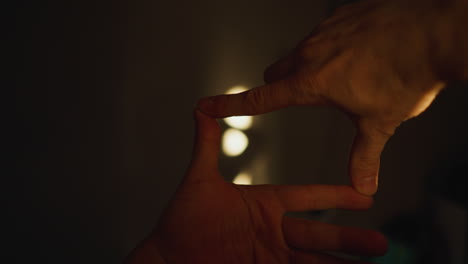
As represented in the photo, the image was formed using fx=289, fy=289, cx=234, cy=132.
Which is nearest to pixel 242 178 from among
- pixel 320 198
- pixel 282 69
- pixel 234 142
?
pixel 234 142

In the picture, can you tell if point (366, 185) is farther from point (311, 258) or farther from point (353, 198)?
Answer: point (311, 258)

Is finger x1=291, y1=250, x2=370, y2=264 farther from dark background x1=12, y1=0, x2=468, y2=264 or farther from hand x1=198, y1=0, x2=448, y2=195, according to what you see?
dark background x1=12, y1=0, x2=468, y2=264

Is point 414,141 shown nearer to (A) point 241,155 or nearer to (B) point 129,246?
(A) point 241,155

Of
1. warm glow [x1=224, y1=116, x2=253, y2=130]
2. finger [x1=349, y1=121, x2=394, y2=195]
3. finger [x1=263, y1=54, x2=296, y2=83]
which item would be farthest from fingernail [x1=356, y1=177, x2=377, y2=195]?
warm glow [x1=224, y1=116, x2=253, y2=130]

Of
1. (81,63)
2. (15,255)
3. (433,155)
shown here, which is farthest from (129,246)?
(433,155)

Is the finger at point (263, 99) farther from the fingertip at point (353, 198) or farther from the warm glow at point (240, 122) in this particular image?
the warm glow at point (240, 122)

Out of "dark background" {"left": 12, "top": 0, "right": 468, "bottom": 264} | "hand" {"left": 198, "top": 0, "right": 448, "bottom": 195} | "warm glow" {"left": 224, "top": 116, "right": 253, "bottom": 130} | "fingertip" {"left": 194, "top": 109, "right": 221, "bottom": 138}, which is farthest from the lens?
"warm glow" {"left": 224, "top": 116, "right": 253, "bottom": 130}

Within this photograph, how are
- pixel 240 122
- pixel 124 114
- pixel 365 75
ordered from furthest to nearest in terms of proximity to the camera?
pixel 240 122 → pixel 124 114 → pixel 365 75
